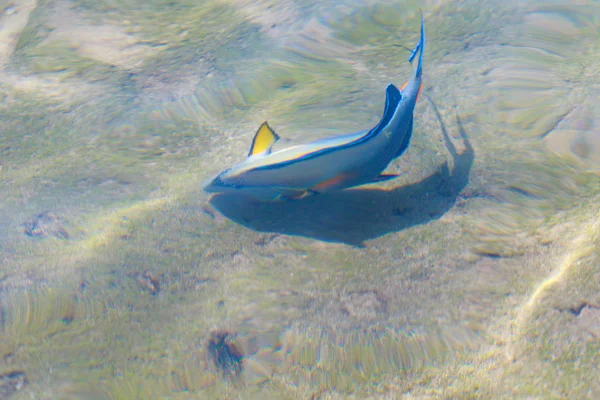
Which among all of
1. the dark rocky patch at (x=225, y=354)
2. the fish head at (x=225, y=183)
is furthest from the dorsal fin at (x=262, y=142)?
the dark rocky patch at (x=225, y=354)

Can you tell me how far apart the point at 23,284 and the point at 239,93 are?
6.07 feet

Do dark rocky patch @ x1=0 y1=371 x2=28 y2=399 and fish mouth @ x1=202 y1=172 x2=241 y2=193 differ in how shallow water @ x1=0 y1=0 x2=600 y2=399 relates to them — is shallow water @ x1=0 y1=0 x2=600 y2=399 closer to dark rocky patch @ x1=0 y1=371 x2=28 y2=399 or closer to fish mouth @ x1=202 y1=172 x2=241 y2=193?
dark rocky patch @ x1=0 y1=371 x2=28 y2=399

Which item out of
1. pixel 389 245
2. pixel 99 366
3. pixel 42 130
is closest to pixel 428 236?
pixel 389 245

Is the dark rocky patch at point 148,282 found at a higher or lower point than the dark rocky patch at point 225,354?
higher

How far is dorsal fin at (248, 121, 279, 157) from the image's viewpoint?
225cm

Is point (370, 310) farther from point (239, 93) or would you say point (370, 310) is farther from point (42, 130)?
point (42, 130)

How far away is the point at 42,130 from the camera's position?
9.98 feet

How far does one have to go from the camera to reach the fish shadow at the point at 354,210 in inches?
84.4

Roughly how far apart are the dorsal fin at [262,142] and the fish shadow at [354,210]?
0.26m

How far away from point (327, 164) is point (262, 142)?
0.45m

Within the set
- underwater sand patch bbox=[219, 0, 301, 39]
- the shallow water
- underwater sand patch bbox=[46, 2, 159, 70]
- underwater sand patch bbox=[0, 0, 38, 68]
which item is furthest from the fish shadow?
underwater sand patch bbox=[0, 0, 38, 68]

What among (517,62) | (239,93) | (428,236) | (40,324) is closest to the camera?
(40,324)

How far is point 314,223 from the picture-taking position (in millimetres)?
2176

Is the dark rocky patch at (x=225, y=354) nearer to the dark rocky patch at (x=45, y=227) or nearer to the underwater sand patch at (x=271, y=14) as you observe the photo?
the dark rocky patch at (x=45, y=227)
